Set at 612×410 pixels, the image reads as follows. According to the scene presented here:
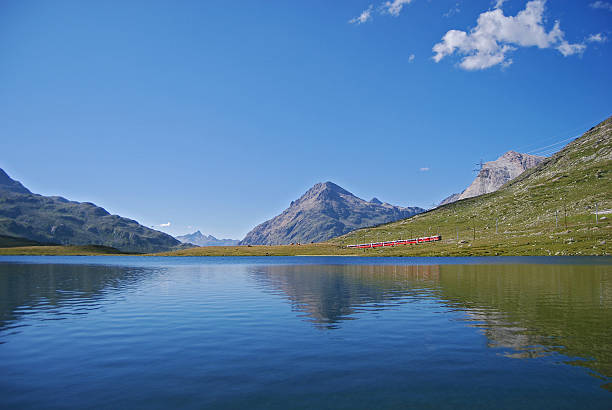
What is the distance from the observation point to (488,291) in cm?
5328

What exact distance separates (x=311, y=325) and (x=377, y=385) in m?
14.7

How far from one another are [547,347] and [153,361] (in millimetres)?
22838

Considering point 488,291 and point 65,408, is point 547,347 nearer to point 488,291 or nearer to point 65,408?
point 65,408

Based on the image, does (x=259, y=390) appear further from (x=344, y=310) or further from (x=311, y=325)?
(x=344, y=310)

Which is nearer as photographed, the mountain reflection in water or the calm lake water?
the calm lake water

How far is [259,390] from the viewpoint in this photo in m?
16.6

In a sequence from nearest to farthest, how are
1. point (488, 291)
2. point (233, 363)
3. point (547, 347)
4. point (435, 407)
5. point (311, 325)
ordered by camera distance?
point (435, 407) → point (233, 363) → point (547, 347) → point (311, 325) → point (488, 291)

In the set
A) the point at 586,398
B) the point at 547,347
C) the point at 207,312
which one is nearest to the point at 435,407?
the point at 586,398

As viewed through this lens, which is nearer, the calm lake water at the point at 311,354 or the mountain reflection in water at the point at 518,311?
the calm lake water at the point at 311,354

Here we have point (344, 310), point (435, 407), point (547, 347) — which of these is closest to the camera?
point (435, 407)

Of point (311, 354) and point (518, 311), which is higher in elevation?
point (311, 354)

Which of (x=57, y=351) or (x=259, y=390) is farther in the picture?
(x=57, y=351)

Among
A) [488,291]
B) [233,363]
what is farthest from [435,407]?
[488,291]

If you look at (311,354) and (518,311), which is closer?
(311,354)
